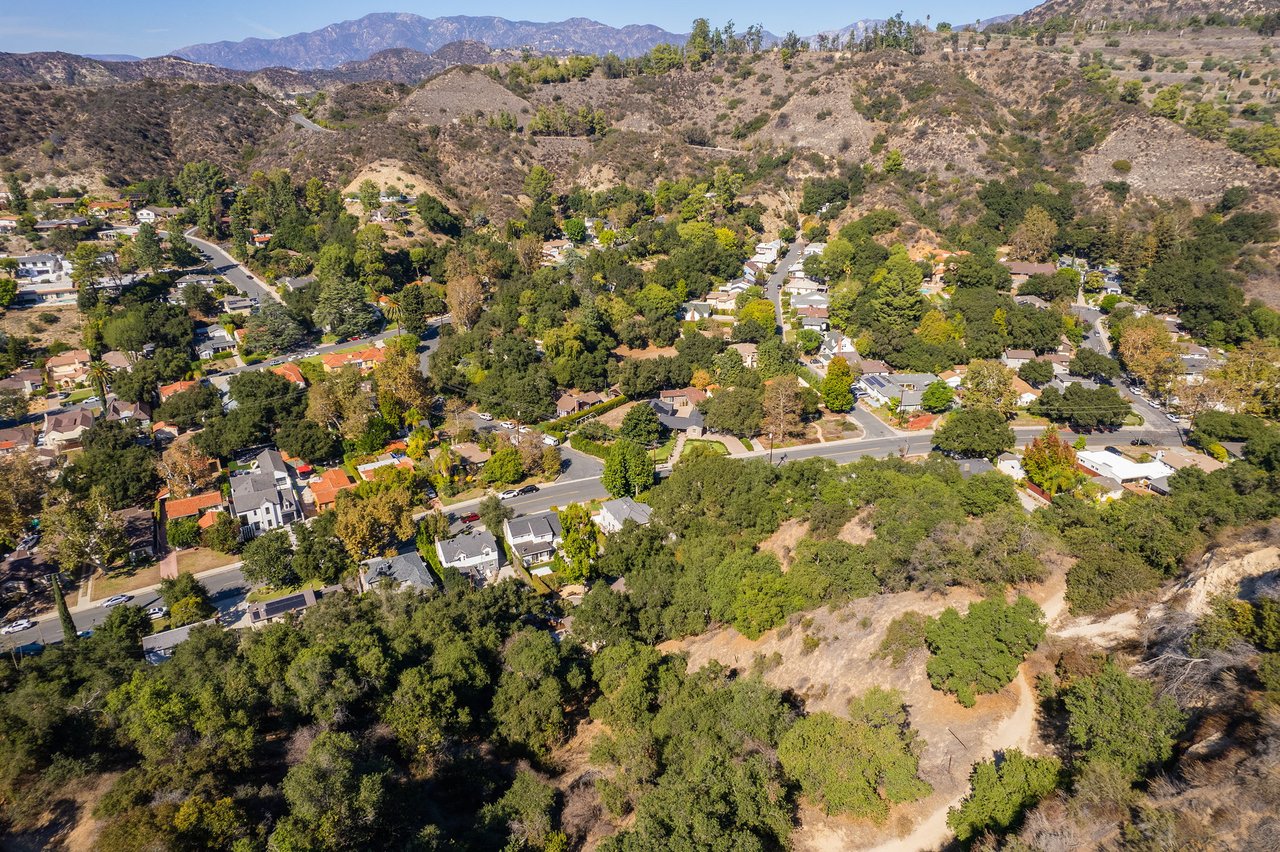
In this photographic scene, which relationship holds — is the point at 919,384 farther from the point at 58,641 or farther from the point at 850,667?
the point at 58,641

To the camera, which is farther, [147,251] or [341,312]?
[147,251]

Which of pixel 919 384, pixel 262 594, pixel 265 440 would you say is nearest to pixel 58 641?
pixel 262 594

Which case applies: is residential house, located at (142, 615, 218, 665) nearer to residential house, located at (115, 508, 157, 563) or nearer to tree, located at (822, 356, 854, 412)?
residential house, located at (115, 508, 157, 563)

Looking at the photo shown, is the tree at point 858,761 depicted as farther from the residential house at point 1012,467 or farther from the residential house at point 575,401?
the residential house at point 575,401

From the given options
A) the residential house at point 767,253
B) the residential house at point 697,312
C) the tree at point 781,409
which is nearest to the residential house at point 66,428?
the tree at point 781,409

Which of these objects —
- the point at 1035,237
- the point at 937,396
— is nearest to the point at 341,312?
the point at 937,396

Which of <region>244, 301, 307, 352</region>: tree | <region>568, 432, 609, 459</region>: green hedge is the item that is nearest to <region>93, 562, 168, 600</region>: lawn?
<region>568, 432, 609, 459</region>: green hedge

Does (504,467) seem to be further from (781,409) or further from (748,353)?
(748,353)

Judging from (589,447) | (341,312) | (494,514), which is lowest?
(589,447)
